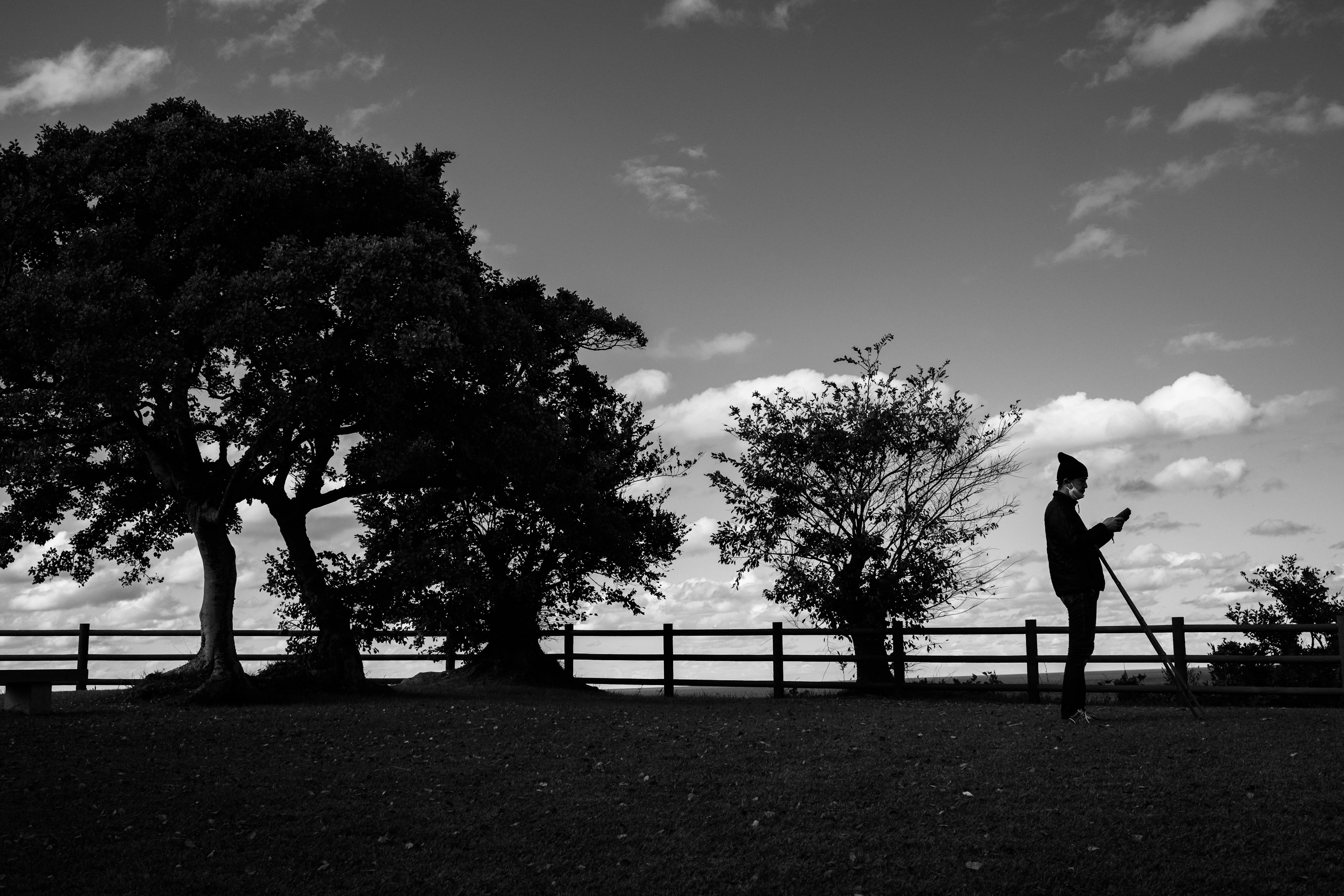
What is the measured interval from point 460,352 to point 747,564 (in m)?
8.63

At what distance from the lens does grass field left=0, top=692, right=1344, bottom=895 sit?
8078mm

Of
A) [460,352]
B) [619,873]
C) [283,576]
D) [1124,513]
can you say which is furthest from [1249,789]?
[283,576]

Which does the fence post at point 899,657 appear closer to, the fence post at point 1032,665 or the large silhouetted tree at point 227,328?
the fence post at point 1032,665

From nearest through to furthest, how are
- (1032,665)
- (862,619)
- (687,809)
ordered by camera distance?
(687,809), (1032,665), (862,619)

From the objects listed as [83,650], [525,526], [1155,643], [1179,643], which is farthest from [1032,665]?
[83,650]

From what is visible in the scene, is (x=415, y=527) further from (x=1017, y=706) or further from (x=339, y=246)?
(x=1017, y=706)

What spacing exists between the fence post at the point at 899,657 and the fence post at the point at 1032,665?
2432 mm

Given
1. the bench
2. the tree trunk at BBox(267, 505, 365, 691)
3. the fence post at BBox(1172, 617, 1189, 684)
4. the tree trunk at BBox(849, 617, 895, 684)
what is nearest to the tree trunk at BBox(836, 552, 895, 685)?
the tree trunk at BBox(849, 617, 895, 684)

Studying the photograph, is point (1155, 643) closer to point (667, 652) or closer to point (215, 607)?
point (667, 652)

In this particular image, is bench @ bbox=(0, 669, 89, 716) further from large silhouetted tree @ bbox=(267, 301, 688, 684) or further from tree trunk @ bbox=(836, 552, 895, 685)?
tree trunk @ bbox=(836, 552, 895, 685)

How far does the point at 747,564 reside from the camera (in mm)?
23797

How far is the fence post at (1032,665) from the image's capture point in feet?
65.7

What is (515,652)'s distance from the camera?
995 inches

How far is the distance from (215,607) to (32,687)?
3823 millimetres
